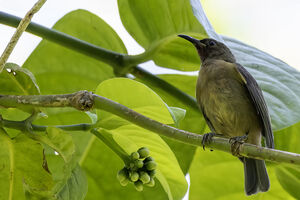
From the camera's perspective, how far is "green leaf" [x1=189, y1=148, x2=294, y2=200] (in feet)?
5.84

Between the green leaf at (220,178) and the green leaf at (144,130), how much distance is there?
0.70ft

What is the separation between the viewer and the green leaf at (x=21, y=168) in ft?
4.38

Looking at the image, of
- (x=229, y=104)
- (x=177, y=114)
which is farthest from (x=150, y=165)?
(x=229, y=104)

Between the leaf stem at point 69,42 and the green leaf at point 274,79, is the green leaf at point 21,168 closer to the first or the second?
the leaf stem at point 69,42

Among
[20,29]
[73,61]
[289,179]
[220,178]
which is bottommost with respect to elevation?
[220,178]

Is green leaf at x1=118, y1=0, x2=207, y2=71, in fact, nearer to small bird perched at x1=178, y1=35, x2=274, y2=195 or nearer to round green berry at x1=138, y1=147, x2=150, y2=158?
small bird perched at x1=178, y1=35, x2=274, y2=195

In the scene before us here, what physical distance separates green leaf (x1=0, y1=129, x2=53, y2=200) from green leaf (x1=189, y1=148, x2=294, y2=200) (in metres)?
0.63

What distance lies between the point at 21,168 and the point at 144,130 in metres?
0.38

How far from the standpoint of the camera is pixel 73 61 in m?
1.88

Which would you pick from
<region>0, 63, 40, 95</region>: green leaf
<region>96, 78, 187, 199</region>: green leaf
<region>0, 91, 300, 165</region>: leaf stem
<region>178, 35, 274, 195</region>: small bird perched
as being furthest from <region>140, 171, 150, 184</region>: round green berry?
<region>178, 35, 274, 195</region>: small bird perched

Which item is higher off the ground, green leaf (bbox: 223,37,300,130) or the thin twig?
the thin twig

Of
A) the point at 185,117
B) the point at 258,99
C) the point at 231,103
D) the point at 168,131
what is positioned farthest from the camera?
the point at 231,103

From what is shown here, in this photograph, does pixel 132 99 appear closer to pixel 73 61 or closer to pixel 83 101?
pixel 83 101

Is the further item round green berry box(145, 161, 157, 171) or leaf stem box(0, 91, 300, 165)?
round green berry box(145, 161, 157, 171)
